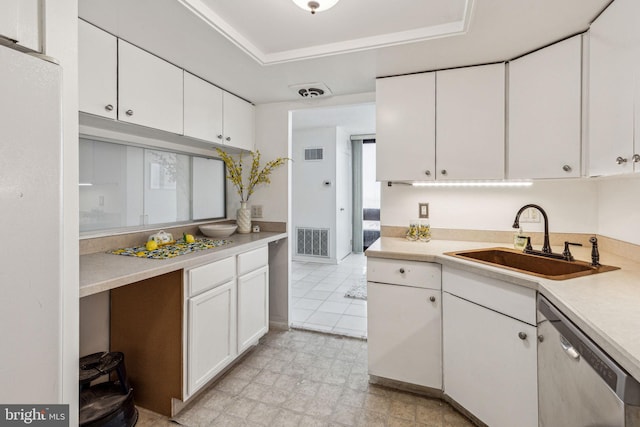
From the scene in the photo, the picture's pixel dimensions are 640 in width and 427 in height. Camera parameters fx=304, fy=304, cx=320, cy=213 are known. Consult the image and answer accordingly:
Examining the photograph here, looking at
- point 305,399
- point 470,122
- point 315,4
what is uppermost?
point 315,4

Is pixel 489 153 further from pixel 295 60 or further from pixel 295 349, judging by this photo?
pixel 295 349

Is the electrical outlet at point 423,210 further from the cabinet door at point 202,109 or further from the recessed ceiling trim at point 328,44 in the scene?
the cabinet door at point 202,109

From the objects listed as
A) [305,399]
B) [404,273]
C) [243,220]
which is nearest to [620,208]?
[404,273]

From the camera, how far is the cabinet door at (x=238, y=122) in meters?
2.55

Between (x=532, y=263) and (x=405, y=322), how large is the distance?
2.73 ft

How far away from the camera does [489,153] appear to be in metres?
1.97

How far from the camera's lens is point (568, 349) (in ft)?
3.44

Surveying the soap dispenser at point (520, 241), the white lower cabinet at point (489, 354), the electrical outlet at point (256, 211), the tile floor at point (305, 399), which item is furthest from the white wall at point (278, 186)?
the soap dispenser at point (520, 241)

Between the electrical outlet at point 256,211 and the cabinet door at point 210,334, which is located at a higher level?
the electrical outlet at point 256,211

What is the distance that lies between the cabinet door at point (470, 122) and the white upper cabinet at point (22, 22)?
2045mm

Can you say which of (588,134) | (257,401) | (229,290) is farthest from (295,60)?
(257,401)

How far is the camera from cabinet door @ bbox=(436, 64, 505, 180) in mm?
1957

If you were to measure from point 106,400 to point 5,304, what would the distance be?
3.29 ft

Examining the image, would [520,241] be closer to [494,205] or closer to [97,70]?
[494,205]
